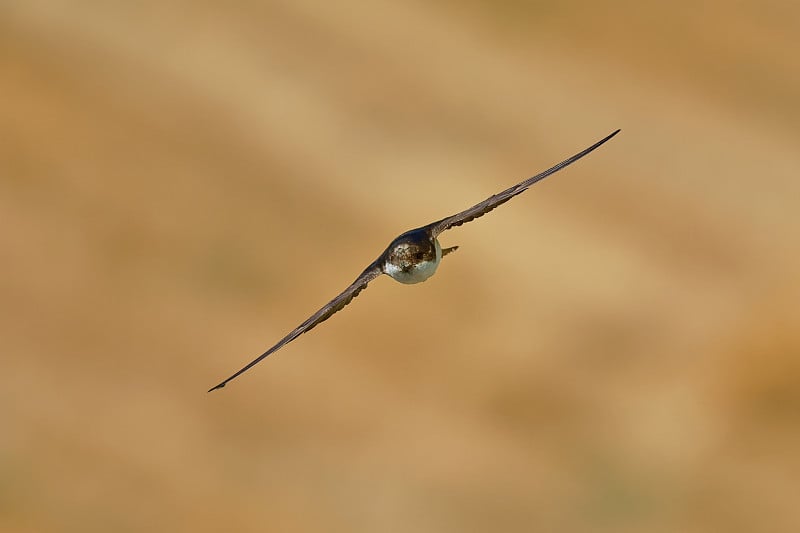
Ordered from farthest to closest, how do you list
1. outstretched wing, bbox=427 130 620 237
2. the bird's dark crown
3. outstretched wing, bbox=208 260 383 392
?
1. the bird's dark crown
2. outstretched wing, bbox=208 260 383 392
3. outstretched wing, bbox=427 130 620 237

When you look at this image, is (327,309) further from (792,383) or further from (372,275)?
(792,383)

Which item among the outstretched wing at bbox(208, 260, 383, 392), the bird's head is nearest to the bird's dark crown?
the bird's head

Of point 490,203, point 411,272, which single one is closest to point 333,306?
point 411,272

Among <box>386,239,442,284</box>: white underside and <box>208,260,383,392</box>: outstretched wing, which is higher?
<box>208,260,383,392</box>: outstretched wing

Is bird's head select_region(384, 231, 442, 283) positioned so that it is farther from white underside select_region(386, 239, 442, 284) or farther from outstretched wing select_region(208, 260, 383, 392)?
outstretched wing select_region(208, 260, 383, 392)

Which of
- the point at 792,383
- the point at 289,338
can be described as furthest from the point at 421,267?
Answer: the point at 792,383

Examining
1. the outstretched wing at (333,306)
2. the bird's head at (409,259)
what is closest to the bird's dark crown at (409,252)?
the bird's head at (409,259)

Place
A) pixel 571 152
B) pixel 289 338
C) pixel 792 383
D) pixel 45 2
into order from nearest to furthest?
pixel 289 338 < pixel 792 383 < pixel 571 152 < pixel 45 2

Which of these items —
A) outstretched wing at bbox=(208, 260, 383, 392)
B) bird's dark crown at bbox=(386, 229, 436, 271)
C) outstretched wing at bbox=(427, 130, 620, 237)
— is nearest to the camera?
outstretched wing at bbox=(427, 130, 620, 237)

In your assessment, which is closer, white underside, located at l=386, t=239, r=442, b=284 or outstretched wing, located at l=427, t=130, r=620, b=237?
outstretched wing, located at l=427, t=130, r=620, b=237

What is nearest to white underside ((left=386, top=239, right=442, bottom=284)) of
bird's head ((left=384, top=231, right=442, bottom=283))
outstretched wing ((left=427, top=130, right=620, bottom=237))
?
bird's head ((left=384, top=231, right=442, bottom=283))

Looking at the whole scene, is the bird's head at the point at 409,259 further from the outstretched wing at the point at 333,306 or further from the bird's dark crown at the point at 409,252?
the outstretched wing at the point at 333,306
